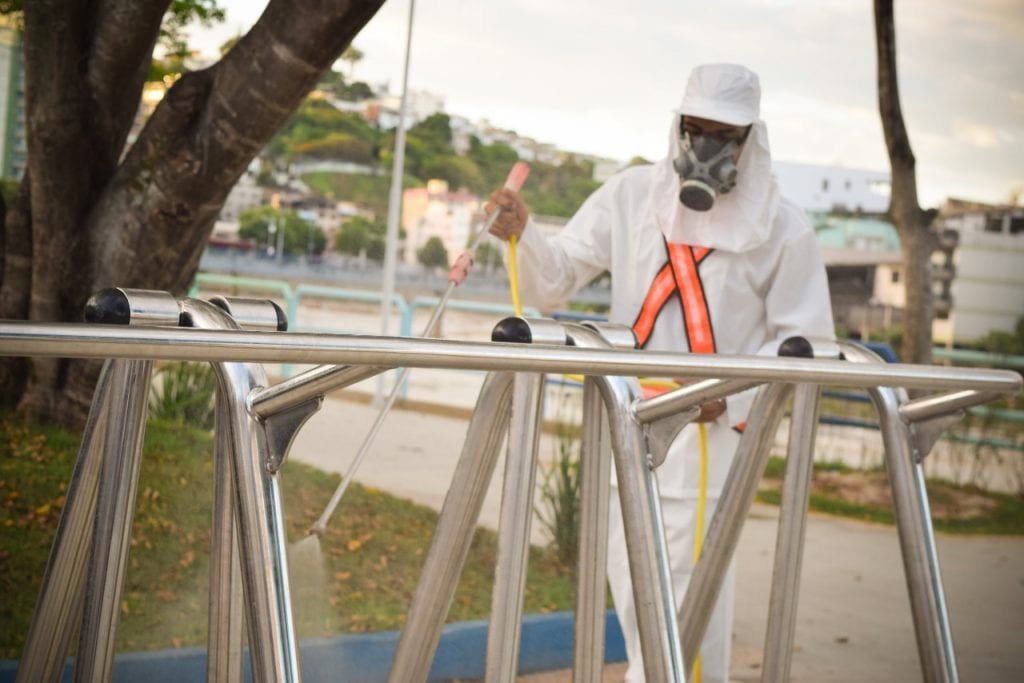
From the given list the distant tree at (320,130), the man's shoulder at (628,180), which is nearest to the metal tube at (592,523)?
the man's shoulder at (628,180)

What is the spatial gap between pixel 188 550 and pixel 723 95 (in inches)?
88.1

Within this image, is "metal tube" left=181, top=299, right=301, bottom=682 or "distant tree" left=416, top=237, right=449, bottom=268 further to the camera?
"distant tree" left=416, top=237, right=449, bottom=268

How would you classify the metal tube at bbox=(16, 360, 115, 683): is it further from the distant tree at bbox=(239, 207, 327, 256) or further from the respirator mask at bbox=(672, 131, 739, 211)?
the distant tree at bbox=(239, 207, 327, 256)

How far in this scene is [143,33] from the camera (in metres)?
3.80

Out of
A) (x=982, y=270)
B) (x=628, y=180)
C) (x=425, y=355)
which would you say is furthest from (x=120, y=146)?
(x=982, y=270)

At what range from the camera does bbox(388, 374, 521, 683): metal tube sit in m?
2.04

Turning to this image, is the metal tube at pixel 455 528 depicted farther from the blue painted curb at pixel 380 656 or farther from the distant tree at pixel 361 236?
the distant tree at pixel 361 236

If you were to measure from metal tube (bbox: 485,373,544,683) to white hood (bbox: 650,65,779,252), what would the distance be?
49.8 inches

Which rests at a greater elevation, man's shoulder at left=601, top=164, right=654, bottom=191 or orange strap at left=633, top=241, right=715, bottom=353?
man's shoulder at left=601, top=164, right=654, bottom=191

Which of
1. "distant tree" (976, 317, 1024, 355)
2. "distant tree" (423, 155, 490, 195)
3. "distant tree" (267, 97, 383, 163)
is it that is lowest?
"distant tree" (976, 317, 1024, 355)

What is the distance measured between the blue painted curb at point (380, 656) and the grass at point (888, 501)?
348 centimetres

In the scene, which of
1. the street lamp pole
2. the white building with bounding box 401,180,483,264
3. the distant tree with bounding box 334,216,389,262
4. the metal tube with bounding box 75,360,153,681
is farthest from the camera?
the distant tree with bounding box 334,216,389,262

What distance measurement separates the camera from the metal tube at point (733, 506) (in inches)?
91.0

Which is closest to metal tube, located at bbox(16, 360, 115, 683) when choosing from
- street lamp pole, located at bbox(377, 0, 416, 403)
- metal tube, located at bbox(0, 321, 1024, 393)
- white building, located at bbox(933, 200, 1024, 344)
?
metal tube, located at bbox(0, 321, 1024, 393)
